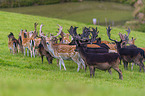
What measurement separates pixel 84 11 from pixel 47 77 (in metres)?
49.9

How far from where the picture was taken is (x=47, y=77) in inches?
381

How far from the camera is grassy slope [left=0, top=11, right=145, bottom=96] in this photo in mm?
4493

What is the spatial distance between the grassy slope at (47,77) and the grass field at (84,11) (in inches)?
785

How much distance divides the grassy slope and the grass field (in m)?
19.9

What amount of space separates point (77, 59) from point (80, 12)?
45.9 metres

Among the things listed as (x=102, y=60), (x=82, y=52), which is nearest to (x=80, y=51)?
(x=82, y=52)

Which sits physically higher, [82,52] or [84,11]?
[84,11]

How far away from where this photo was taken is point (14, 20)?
29.9m

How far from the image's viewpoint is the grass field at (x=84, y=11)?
51.4 meters

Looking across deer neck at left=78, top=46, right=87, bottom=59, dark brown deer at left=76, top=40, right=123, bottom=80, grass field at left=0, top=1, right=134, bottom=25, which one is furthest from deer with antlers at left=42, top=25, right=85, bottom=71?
grass field at left=0, top=1, right=134, bottom=25

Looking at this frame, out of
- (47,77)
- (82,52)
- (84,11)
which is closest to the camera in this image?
(47,77)

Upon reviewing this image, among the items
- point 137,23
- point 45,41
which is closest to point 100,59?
point 45,41

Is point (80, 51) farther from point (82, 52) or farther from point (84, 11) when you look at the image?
point (84, 11)

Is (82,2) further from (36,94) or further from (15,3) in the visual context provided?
(36,94)
